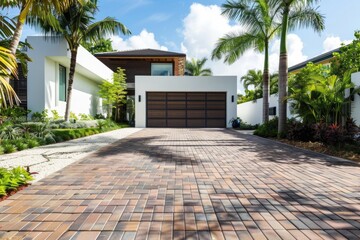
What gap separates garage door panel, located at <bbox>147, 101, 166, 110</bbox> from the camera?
68.6 ft

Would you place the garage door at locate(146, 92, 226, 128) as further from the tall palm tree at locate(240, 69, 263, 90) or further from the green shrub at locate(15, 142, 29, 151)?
the green shrub at locate(15, 142, 29, 151)

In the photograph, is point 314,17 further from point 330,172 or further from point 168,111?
point 168,111

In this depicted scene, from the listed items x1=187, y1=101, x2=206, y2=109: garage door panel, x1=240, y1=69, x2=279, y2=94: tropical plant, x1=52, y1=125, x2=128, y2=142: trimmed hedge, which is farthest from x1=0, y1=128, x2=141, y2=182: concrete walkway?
x1=240, y1=69, x2=279, y2=94: tropical plant

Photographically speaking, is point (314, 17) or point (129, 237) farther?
point (314, 17)

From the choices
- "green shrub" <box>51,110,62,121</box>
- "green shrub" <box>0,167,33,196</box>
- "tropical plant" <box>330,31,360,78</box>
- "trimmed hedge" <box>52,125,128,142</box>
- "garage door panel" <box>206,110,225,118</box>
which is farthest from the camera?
"garage door panel" <box>206,110,225,118</box>

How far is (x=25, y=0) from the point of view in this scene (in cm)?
456

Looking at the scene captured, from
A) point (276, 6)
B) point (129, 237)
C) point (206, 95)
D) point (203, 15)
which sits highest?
point (276, 6)

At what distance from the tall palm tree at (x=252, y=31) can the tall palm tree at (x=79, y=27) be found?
5674mm

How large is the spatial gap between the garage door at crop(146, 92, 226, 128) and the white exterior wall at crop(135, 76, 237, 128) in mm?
330

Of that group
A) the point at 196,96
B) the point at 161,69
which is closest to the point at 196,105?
the point at 196,96

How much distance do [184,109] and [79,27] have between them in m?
10.0

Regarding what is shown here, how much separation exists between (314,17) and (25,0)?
39.2ft

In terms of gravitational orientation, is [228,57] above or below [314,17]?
below

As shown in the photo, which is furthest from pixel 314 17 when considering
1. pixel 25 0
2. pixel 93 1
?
pixel 25 0
